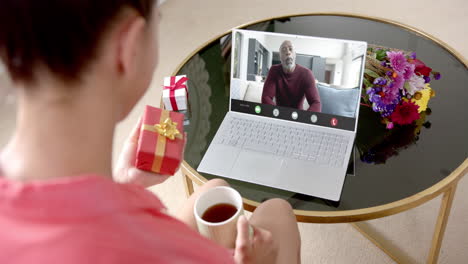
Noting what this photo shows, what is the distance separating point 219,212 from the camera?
42.3 inches

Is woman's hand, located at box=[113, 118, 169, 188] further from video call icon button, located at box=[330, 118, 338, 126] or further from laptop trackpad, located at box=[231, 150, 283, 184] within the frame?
video call icon button, located at box=[330, 118, 338, 126]

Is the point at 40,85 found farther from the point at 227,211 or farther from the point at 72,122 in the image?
the point at 227,211

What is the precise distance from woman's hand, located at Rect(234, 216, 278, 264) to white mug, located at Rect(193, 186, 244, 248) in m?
0.05

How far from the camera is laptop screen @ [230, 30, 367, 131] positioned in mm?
1355

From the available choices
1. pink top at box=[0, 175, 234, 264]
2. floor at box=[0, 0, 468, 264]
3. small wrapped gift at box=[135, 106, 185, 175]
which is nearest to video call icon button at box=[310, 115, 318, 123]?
small wrapped gift at box=[135, 106, 185, 175]

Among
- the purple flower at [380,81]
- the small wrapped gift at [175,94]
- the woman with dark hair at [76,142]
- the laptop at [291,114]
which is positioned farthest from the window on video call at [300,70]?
the woman with dark hair at [76,142]

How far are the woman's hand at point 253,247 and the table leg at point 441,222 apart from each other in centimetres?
64

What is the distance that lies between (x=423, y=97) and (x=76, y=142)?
1.18 m

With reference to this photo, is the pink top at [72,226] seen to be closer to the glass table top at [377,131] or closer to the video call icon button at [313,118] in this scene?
the glass table top at [377,131]

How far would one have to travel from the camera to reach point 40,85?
0.56 meters

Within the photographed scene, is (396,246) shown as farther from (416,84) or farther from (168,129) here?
(168,129)

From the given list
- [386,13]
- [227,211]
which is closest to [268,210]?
[227,211]

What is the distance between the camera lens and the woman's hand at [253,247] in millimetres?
926

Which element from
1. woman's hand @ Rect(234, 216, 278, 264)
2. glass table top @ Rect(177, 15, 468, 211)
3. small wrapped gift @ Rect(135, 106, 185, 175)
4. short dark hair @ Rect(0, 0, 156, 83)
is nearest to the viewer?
short dark hair @ Rect(0, 0, 156, 83)
